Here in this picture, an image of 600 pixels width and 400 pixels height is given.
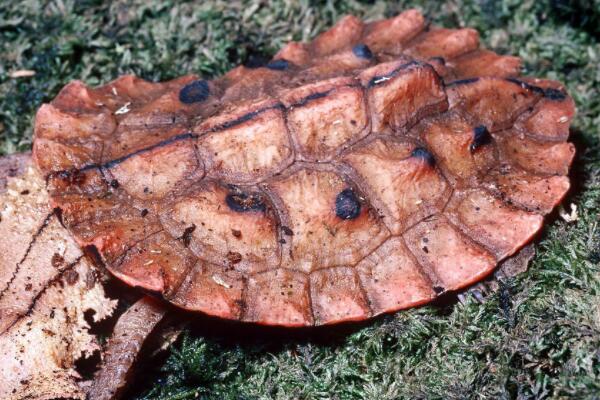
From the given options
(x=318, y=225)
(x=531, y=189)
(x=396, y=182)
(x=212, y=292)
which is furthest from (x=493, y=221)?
(x=212, y=292)

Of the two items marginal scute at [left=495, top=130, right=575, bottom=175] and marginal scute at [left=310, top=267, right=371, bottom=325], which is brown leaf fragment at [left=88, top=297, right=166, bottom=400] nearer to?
marginal scute at [left=310, top=267, right=371, bottom=325]

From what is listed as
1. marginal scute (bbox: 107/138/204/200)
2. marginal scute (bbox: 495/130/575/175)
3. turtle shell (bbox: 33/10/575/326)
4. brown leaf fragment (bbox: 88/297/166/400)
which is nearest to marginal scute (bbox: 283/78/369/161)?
turtle shell (bbox: 33/10/575/326)

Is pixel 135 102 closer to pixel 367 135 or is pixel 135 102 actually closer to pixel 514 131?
pixel 367 135

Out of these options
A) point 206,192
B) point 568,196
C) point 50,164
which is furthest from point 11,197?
point 568,196

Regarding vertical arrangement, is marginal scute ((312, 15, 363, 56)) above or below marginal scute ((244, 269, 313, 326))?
above

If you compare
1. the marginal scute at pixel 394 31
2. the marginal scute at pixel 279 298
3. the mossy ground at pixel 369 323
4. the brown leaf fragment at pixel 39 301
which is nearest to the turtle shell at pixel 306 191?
the marginal scute at pixel 279 298

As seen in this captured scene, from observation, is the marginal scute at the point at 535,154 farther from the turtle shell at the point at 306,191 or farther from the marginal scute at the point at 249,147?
the marginal scute at the point at 249,147
